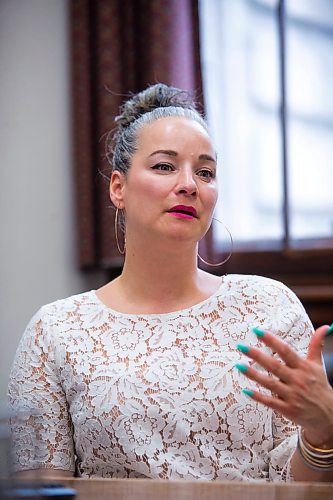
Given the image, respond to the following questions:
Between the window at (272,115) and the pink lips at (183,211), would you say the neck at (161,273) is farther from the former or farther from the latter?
the window at (272,115)

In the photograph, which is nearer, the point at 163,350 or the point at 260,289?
the point at 163,350

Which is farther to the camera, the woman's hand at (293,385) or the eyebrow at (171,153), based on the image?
the eyebrow at (171,153)

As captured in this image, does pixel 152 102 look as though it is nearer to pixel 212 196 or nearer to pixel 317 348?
pixel 212 196

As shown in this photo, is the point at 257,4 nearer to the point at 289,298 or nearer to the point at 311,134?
the point at 311,134

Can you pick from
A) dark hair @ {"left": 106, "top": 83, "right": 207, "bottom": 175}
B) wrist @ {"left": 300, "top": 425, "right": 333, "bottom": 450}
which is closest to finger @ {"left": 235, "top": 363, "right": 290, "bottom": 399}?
wrist @ {"left": 300, "top": 425, "right": 333, "bottom": 450}

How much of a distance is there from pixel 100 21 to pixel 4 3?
1.30ft

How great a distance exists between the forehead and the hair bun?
9 cm

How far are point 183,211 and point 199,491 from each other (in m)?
0.76

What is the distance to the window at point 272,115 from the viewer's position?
10.2 ft

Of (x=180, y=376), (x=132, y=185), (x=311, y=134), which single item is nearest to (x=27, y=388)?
(x=180, y=376)

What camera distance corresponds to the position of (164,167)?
6.13 feet

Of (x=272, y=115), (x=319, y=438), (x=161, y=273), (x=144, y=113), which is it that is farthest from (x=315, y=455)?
(x=272, y=115)

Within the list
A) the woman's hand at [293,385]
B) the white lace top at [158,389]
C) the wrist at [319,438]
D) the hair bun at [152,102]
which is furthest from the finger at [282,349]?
the hair bun at [152,102]

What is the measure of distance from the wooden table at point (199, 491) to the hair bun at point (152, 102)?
3.49 feet
